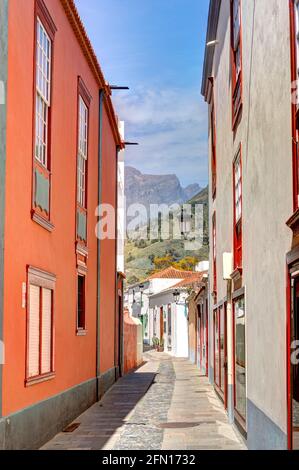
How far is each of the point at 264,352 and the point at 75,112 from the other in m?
8.11

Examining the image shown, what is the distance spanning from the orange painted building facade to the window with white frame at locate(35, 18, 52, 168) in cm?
2

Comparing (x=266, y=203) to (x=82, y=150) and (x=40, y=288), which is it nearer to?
(x=40, y=288)

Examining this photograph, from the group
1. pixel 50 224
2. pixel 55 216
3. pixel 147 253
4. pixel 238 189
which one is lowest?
pixel 50 224

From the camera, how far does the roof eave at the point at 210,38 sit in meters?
16.4

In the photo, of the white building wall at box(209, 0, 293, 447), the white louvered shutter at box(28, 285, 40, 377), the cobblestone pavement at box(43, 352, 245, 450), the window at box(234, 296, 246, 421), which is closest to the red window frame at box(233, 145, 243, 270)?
the window at box(234, 296, 246, 421)

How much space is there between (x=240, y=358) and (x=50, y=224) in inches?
153

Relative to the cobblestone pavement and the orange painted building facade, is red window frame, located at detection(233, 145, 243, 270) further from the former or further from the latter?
the orange painted building facade

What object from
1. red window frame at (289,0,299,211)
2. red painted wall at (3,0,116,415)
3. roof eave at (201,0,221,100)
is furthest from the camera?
roof eave at (201,0,221,100)

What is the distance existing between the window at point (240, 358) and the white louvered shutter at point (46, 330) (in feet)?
10.5

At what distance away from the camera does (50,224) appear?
11906mm

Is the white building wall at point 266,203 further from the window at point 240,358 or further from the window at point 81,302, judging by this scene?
the window at point 81,302

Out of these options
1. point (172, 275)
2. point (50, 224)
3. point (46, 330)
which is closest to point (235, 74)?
point (50, 224)

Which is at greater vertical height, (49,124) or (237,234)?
(49,124)

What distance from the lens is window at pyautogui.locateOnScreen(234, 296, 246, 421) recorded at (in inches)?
446
